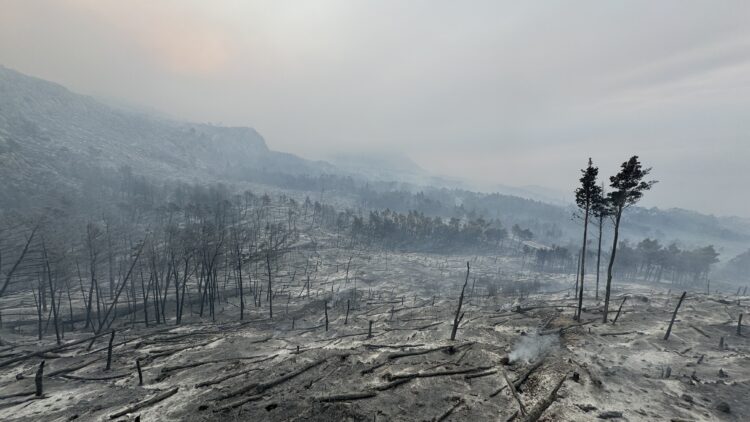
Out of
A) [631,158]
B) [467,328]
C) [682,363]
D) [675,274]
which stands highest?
[631,158]

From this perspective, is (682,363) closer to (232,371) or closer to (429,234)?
(232,371)

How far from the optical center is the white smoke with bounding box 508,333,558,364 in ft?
76.0

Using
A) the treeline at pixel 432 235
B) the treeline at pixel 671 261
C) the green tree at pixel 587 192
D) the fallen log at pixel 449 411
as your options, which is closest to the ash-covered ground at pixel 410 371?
the fallen log at pixel 449 411

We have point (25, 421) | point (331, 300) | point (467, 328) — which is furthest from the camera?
point (331, 300)

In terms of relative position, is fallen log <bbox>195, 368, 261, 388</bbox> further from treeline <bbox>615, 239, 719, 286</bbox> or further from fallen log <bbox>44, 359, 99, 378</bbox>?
treeline <bbox>615, 239, 719, 286</bbox>

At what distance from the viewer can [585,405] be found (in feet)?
55.0

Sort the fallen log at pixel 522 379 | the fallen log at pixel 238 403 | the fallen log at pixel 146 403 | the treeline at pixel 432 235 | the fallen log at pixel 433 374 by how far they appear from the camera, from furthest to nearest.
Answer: the treeline at pixel 432 235, the fallen log at pixel 433 374, the fallen log at pixel 146 403, the fallen log at pixel 522 379, the fallen log at pixel 238 403

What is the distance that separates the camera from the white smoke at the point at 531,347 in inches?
912

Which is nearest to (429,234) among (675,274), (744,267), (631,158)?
(675,274)

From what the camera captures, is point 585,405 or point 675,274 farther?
point 675,274

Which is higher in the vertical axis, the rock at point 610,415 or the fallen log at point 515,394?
the rock at point 610,415

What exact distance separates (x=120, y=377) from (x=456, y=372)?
92.6ft

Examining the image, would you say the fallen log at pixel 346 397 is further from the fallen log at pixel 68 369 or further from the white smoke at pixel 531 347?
the fallen log at pixel 68 369

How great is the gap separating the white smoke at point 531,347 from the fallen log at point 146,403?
79.0 feet
